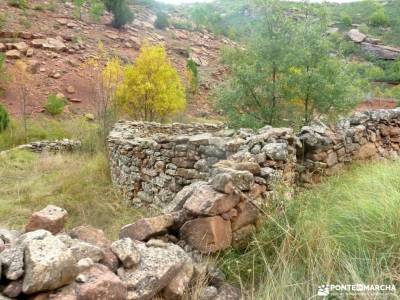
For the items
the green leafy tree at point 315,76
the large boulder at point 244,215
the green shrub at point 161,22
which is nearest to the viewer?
the large boulder at point 244,215

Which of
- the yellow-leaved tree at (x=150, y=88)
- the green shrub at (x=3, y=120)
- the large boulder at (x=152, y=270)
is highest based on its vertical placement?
the large boulder at (x=152, y=270)

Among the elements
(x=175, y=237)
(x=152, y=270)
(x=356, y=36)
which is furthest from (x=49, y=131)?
(x=356, y=36)

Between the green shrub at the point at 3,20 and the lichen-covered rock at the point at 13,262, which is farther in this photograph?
the green shrub at the point at 3,20

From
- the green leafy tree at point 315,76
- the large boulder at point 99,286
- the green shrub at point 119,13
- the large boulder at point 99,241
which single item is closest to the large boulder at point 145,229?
the large boulder at point 99,241

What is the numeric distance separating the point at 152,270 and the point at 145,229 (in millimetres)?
492

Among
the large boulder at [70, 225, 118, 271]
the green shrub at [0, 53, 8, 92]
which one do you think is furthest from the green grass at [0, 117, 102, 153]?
the large boulder at [70, 225, 118, 271]

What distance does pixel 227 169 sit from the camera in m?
3.31

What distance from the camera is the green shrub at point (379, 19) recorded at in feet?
144

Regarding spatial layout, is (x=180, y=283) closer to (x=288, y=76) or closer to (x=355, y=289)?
(x=355, y=289)

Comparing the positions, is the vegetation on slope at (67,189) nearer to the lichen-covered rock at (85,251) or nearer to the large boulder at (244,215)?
the large boulder at (244,215)

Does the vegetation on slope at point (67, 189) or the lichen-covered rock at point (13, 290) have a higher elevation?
the lichen-covered rock at point (13, 290)

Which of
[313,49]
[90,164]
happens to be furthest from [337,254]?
[90,164]

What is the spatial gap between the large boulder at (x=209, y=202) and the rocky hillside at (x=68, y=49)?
1613cm

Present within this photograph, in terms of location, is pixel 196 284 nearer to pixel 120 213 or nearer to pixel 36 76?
pixel 120 213
